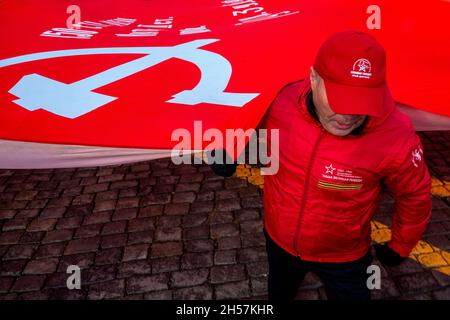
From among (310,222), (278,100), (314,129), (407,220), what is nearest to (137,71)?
(278,100)

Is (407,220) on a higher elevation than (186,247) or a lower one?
higher

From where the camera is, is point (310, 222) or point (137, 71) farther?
point (137, 71)

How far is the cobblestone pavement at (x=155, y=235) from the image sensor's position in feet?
11.4

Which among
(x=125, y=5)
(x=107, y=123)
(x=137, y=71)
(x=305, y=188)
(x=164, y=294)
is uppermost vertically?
(x=125, y=5)

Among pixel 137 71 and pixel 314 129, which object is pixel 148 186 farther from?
pixel 314 129

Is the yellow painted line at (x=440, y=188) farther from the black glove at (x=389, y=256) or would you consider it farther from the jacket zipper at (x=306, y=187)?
the jacket zipper at (x=306, y=187)

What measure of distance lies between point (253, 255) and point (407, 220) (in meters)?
1.95

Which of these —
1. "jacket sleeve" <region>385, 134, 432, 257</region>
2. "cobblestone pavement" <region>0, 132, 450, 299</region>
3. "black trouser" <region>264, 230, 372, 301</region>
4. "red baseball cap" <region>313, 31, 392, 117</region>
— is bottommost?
"cobblestone pavement" <region>0, 132, 450, 299</region>

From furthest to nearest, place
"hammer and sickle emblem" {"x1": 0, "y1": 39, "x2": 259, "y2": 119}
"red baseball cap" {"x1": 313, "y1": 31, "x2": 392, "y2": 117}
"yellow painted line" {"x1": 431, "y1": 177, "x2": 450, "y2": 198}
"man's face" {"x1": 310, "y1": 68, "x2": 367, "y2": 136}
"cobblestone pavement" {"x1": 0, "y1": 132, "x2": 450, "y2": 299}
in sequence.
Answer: "yellow painted line" {"x1": 431, "y1": 177, "x2": 450, "y2": 198}, "cobblestone pavement" {"x1": 0, "y1": 132, "x2": 450, "y2": 299}, "hammer and sickle emblem" {"x1": 0, "y1": 39, "x2": 259, "y2": 119}, "man's face" {"x1": 310, "y1": 68, "x2": 367, "y2": 136}, "red baseball cap" {"x1": 313, "y1": 31, "x2": 392, "y2": 117}

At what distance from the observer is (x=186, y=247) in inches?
154

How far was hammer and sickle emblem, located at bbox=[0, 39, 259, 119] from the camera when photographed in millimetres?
2244

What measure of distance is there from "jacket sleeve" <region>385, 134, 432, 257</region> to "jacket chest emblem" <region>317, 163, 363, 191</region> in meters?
0.16

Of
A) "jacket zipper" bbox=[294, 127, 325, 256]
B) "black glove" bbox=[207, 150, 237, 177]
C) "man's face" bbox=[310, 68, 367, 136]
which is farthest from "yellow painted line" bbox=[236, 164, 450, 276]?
"man's face" bbox=[310, 68, 367, 136]

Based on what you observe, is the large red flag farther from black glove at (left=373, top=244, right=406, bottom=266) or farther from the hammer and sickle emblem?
black glove at (left=373, top=244, right=406, bottom=266)
